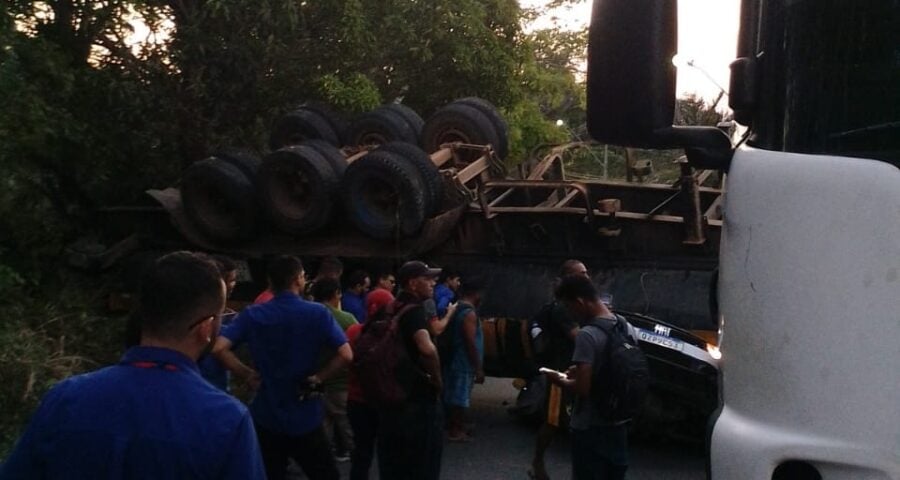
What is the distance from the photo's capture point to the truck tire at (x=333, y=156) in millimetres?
10172

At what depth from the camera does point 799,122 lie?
9.29 ft

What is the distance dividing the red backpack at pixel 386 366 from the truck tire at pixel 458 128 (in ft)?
18.1

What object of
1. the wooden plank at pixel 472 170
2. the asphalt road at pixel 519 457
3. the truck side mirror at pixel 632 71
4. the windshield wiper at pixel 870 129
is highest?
the truck side mirror at pixel 632 71

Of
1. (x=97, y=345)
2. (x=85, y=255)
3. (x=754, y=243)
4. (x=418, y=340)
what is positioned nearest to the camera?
(x=754, y=243)

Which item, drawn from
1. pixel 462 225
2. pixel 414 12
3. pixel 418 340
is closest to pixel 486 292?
pixel 462 225

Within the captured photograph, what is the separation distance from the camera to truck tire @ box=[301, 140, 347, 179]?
10172 millimetres

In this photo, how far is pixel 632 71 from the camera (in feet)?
9.37

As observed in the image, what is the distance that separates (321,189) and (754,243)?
7405 millimetres

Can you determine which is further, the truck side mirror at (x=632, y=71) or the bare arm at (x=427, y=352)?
the bare arm at (x=427, y=352)

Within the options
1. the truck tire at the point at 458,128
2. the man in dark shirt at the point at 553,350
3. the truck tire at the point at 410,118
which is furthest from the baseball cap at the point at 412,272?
the truck tire at the point at 410,118

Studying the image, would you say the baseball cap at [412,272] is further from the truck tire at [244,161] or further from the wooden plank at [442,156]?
the truck tire at [244,161]

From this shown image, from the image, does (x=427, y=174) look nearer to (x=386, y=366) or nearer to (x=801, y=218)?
(x=386, y=366)

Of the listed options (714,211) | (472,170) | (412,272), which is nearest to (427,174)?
(472,170)

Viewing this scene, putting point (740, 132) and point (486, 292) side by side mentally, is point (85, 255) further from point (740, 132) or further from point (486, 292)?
point (740, 132)
